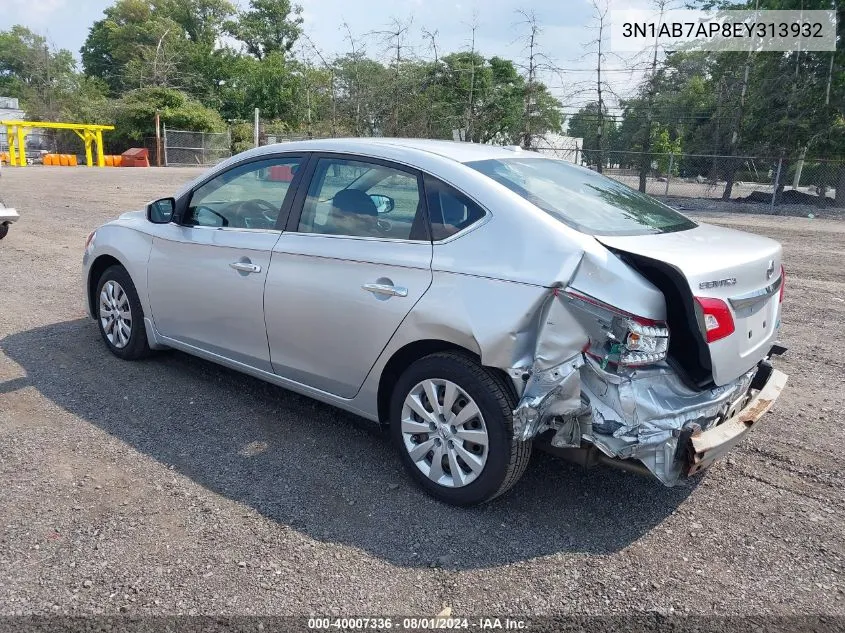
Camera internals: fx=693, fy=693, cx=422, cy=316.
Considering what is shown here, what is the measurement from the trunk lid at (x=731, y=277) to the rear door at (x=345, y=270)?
1028 millimetres

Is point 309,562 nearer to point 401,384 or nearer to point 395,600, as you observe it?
point 395,600

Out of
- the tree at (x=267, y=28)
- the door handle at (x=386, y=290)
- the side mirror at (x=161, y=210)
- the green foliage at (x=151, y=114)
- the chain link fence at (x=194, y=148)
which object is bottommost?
the door handle at (x=386, y=290)

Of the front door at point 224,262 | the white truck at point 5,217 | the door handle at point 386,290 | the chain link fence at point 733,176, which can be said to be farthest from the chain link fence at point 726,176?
the door handle at point 386,290

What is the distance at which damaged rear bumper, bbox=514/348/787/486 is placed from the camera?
302 centimetres

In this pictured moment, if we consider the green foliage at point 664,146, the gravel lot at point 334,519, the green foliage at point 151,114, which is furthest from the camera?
the green foliage at point 151,114

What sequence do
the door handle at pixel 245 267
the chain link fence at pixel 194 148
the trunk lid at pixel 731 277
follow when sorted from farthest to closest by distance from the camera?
the chain link fence at pixel 194 148, the door handle at pixel 245 267, the trunk lid at pixel 731 277

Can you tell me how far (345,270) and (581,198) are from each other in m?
1.35

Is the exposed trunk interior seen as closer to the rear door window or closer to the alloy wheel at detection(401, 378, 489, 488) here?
the rear door window

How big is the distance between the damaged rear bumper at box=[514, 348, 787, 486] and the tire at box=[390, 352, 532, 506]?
0.53 ft

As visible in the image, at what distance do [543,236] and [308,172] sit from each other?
169cm

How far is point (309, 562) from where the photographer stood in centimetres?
307

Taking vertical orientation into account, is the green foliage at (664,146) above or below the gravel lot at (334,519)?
above

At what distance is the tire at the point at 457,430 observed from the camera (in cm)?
325

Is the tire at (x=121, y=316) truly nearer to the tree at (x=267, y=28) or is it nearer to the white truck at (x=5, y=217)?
the white truck at (x=5, y=217)
